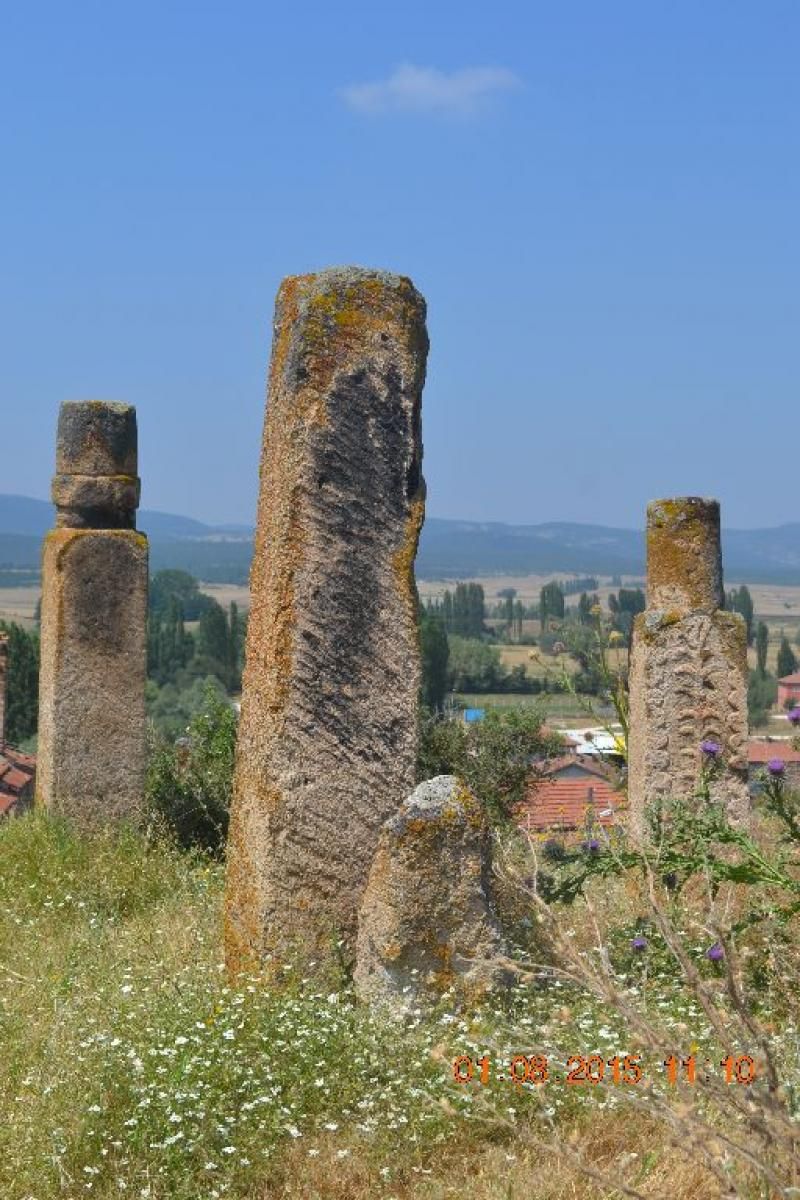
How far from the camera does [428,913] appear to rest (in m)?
6.70

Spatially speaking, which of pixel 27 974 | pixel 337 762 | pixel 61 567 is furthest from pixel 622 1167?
pixel 61 567

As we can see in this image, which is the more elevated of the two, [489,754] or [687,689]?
[687,689]

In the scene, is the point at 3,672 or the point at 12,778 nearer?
the point at 12,778

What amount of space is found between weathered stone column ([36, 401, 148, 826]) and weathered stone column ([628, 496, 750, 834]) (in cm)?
353

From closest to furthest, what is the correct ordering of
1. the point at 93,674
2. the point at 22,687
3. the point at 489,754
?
the point at 93,674, the point at 489,754, the point at 22,687

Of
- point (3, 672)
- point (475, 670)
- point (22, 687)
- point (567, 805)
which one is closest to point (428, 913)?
point (3, 672)

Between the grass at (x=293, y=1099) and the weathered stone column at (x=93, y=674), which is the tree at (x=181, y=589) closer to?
the weathered stone column at (x=93, y=674)

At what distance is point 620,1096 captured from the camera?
361 cm

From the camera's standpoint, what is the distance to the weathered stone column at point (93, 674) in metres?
11.9

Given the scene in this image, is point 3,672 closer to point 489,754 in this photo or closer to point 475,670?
point 489,754

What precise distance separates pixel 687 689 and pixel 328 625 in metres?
4.52

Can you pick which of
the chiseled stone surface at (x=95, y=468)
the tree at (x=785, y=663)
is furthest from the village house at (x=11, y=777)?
the tree at (x=785, y=663)

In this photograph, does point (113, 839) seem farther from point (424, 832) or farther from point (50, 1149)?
point (50, 1149)

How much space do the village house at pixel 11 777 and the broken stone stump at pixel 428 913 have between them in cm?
689
